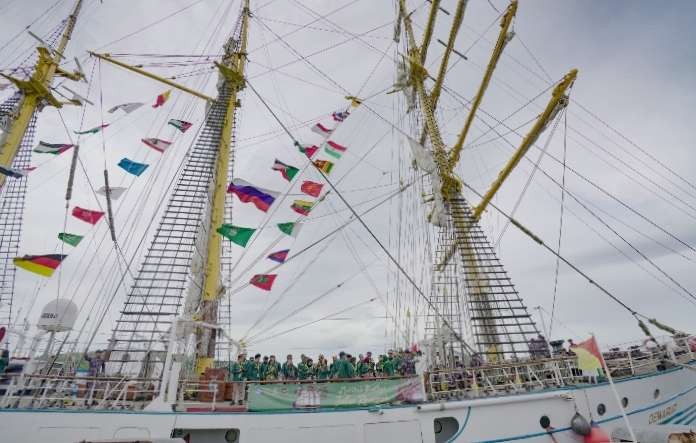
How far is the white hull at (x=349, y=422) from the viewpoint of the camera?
6980 millimetres

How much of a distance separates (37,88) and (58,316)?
1595cm

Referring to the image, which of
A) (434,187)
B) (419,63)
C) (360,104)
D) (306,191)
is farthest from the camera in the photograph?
(419,63)

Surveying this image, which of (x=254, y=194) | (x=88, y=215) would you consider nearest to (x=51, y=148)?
(x=88, y=215)

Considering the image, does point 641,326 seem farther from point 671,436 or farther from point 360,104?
point 360,104

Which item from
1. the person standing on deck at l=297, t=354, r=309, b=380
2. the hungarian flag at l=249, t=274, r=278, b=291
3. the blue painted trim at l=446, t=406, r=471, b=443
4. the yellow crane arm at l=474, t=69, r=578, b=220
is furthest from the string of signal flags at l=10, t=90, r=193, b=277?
the yellow crane arm at l=474, t=69, r=578, b=220

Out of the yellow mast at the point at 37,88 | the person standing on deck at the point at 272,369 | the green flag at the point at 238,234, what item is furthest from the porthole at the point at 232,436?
the yellow mast at the point at 37,88

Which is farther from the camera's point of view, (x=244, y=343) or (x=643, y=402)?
(x=244, y=343)

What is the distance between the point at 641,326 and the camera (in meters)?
10.5

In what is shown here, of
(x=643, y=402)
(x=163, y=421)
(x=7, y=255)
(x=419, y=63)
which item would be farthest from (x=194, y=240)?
(x=419, y=63)

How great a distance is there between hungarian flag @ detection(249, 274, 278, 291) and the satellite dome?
5439 millimetres

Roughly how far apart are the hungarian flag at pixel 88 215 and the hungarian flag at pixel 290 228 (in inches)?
240

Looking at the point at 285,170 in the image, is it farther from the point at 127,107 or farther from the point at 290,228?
the point at 127,107

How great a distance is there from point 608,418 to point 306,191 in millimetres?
10715

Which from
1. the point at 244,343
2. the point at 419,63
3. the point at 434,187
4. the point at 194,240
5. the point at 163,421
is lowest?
the point at 163,421
